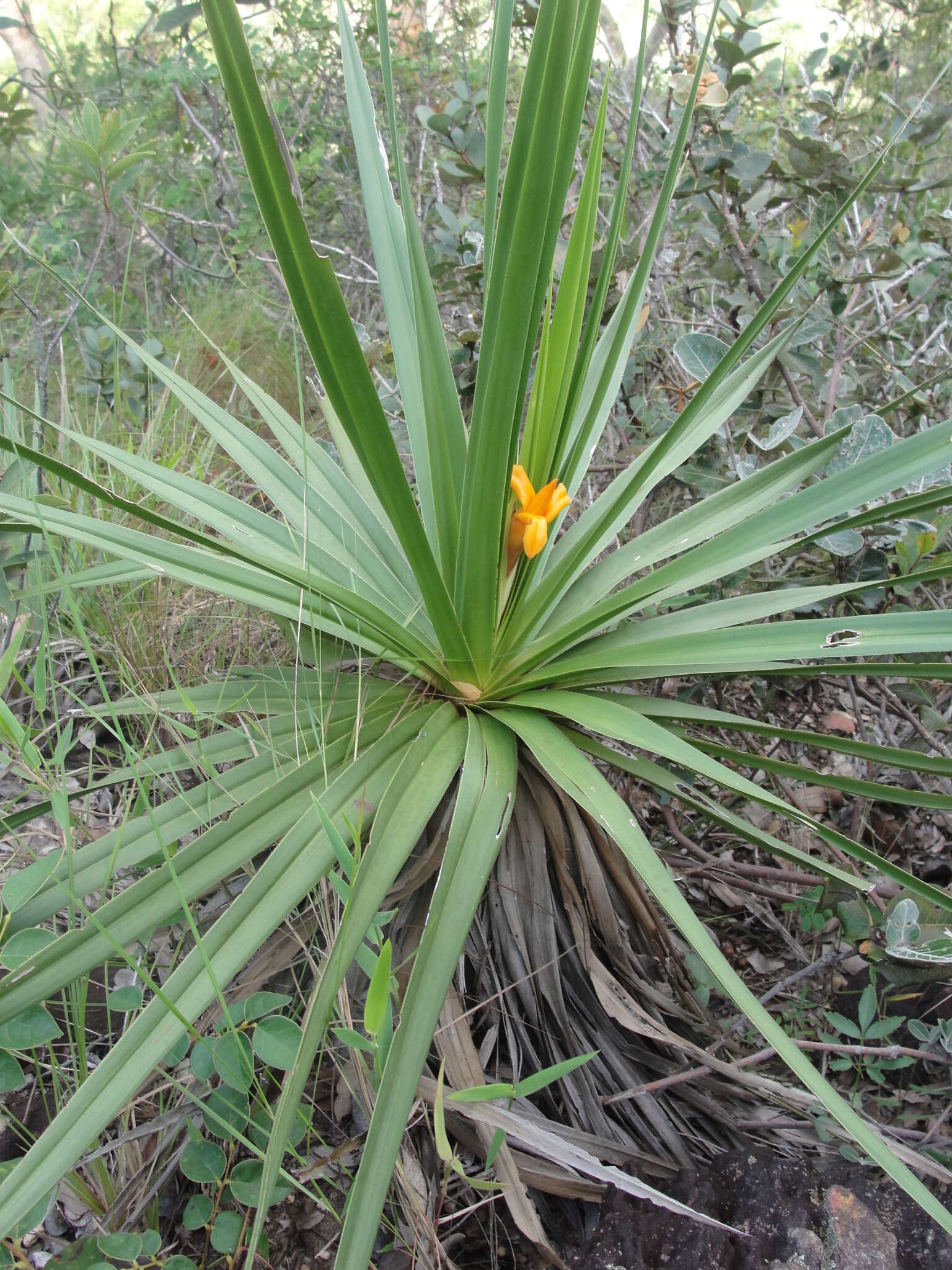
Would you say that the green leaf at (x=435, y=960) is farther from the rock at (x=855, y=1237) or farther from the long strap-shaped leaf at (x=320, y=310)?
the rock at (x=855, y=1237)

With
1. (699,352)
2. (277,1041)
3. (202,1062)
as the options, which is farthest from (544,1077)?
(699,352)

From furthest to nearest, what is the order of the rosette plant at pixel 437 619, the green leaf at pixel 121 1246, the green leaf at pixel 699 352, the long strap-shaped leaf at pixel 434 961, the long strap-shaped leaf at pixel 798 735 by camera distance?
1. the green leaf at pixel 699 352
2. the long strap-shaped leaf at pixel 798 735
3. the green leaf at pixel 121 1246
4. the rosette plant at pixel 437 619
5. the long strap-shaped leaf at pixel 434 961

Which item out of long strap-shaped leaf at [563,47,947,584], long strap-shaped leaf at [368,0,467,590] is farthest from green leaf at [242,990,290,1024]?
long strap-shaped leaf at [563,47,947,584]

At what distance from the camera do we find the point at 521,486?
3.83ft

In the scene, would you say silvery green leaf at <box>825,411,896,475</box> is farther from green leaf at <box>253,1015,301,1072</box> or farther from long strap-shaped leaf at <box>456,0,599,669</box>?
green leaf at <box>253,1015,301,1072</box>

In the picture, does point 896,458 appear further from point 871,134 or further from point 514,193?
point 871,134

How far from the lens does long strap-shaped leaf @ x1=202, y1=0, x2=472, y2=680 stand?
0.77m

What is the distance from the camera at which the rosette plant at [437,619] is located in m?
0.82

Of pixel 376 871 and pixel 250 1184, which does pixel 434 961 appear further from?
pixel 250 1184

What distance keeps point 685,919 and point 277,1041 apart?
458 millimetres

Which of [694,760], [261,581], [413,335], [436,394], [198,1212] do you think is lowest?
[198,1212]

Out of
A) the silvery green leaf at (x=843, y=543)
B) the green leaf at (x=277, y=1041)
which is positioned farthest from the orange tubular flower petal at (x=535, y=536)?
the green leaf at (x=277, y=1041)

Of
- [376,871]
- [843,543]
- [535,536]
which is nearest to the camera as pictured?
[376,871]

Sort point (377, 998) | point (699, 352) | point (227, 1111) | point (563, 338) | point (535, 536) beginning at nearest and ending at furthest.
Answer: point (377, 998), point (227, 1111), point (535, 536), point (563, 338), point (699, 352)
